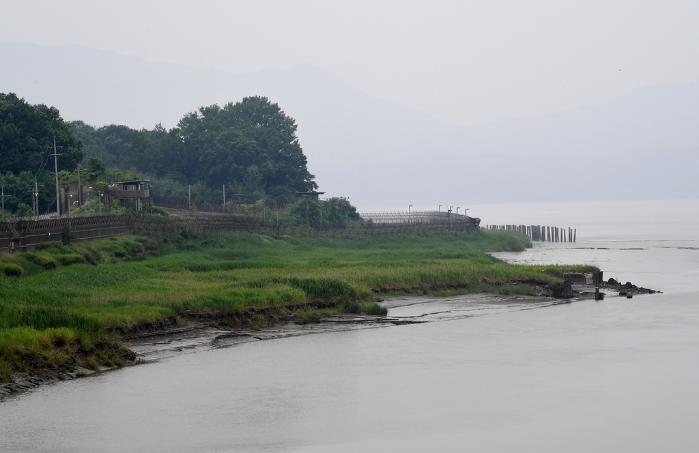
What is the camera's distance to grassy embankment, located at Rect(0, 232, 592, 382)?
40.7m

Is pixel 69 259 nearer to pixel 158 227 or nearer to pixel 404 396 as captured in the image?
pixel 158 227

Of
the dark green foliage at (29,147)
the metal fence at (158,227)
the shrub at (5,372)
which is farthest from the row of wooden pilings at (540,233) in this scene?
the shrub at (5,372)

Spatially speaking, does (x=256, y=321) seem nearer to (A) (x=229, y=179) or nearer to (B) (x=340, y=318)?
(B) (x=340, y=318)

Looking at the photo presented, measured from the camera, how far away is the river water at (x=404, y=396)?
33.4m

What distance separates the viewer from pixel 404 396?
39.2 meters

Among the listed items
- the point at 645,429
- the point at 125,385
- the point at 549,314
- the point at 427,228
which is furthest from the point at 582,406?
the point at 427,228

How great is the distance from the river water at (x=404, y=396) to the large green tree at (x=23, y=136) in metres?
63.3

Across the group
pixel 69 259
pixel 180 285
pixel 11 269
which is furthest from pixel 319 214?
pixel 11 269

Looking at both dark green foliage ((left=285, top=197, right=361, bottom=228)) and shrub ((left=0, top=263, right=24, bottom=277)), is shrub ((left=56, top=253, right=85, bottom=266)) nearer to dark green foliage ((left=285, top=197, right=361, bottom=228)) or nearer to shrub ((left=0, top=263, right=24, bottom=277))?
shrub ((left=0, top=263, right=24, bottom=277))

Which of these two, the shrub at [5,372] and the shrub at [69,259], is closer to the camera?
the shrub at [5,372]

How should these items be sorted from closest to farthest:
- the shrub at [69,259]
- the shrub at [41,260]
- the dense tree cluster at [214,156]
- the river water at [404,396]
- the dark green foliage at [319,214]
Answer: the river water at [404,396] → the shrub at [41,260] → the shrub at [69,259] → the dark green foliage at [319,214] → the dense tree cluster at [214,156]

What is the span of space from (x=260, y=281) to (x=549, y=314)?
14.8 m

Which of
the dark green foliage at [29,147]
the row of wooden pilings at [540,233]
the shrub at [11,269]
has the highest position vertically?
the dark green foliage at [29,147]

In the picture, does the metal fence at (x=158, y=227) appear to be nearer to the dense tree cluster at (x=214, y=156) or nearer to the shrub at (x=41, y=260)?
the shrub at (x=41, y=260)
